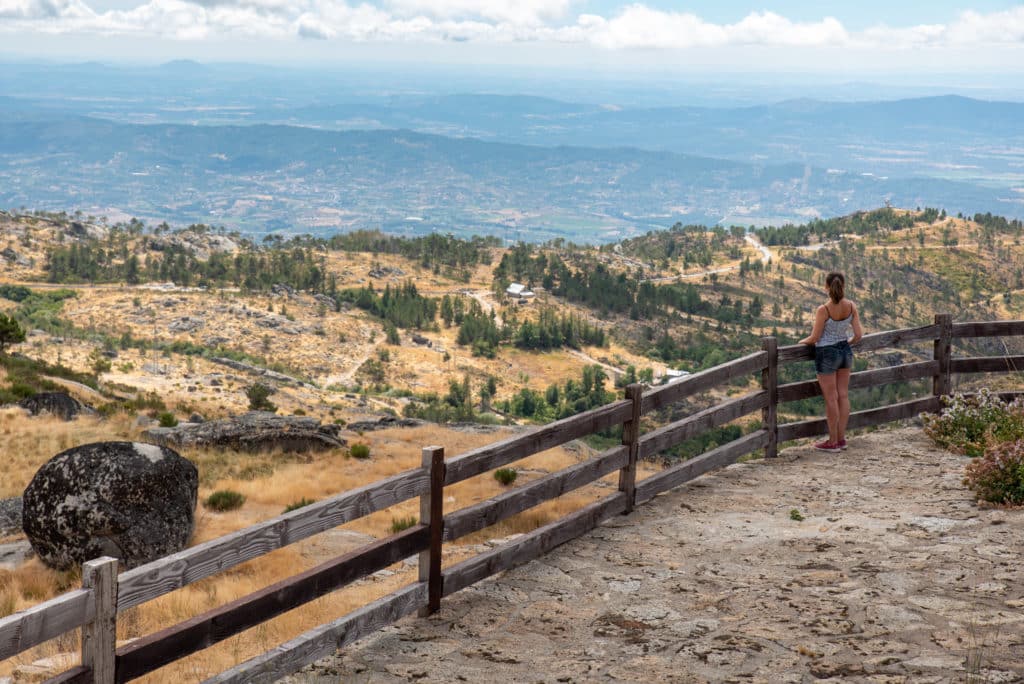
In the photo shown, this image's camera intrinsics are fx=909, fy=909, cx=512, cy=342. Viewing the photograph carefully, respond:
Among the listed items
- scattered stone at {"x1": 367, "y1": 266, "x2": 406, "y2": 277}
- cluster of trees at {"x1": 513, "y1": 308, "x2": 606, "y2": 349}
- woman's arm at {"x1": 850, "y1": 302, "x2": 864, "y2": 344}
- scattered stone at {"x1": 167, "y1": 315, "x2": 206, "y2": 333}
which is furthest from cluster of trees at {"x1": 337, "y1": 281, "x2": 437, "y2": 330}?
woman's arm at {"x1": 850, "y1": 302, "x2": 864, "y2": 344}

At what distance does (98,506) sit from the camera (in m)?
9.56

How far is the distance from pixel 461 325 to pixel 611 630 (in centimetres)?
10627

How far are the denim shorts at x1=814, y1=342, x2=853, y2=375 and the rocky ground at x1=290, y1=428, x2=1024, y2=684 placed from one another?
1.93 metres

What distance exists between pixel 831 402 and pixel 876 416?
1.66 m

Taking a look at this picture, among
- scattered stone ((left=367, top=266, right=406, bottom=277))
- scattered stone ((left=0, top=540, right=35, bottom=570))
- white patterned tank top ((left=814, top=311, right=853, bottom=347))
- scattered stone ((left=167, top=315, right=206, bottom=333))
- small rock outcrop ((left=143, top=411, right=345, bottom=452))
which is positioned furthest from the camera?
scattered stone ((left=367, top=266, right=406, bottom=277))

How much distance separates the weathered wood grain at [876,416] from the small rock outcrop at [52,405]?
15743 millimetres

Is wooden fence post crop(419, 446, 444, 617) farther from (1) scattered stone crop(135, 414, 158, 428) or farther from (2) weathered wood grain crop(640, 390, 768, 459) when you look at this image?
(1) scattered stone crop(135, 414, 158, 428)

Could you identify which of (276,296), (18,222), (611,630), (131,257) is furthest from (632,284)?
(611,630)

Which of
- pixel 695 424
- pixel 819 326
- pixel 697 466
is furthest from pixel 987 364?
pixel 695 424

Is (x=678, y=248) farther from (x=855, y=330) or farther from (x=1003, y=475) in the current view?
(x=1003, y=475)

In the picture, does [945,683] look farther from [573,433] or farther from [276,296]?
[276,296]

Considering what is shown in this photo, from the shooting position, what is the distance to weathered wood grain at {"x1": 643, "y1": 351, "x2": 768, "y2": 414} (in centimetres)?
899

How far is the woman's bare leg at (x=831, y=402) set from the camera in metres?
11.3

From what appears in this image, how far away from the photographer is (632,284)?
5502 inches
